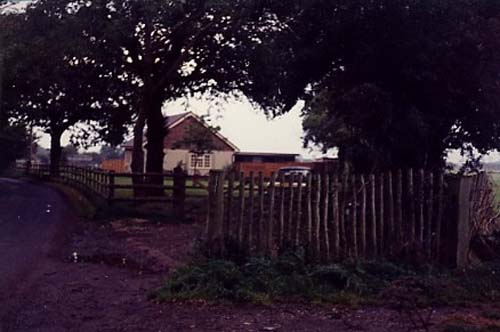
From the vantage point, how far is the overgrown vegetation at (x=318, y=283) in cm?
855

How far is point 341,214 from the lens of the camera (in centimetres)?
1051

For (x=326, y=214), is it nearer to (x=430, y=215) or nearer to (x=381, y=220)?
(x=381, y=220)

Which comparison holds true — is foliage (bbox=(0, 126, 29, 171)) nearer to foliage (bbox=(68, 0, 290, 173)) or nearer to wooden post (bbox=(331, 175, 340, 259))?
foliage (bbox=(68, 0, 290, 173))

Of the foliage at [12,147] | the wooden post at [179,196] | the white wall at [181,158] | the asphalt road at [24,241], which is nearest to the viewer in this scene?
the asphalt road at [24,241]

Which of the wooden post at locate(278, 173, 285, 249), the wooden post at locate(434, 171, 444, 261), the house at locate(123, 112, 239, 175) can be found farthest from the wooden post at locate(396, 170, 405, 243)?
the house at locate(123, 112, 239, 175)

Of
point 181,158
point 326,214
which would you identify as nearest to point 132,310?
point 326,214

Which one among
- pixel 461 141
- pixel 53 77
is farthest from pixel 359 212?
pixel 53 77

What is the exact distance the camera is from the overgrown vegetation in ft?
28.0

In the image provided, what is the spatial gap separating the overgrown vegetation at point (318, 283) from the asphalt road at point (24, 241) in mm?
2167

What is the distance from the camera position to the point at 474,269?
10.4 meters

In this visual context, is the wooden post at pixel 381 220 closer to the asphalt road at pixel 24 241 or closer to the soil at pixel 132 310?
the soil at pixel 132 310

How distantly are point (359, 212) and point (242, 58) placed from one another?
1195 cm

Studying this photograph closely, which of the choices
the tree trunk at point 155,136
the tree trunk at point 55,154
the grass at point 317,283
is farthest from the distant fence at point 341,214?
the tree trunk at point 55,154

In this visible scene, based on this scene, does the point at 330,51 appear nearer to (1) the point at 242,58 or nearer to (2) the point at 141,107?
(1) the point at 242,58
